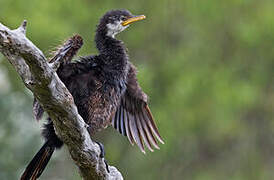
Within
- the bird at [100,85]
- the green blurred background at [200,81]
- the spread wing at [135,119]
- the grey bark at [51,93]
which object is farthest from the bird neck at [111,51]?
the green blurred background at [200,81]

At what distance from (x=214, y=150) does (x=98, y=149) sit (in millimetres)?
13608

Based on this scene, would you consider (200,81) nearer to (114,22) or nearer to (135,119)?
(135,119)

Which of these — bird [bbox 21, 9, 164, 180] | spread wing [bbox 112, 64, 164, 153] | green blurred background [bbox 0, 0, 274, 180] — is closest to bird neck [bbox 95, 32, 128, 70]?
bird [bbox 21, 9, 164, 180]

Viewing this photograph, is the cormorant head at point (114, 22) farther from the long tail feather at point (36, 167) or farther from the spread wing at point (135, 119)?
the long tail feather at point (36, 167)

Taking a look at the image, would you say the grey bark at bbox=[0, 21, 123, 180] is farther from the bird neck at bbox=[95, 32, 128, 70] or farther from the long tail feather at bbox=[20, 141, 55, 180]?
Result: the bird neck at bbox=[95, 32, 128, 70]

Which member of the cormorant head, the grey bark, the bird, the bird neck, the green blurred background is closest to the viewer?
the grey bark

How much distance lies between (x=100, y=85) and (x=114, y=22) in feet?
2.98

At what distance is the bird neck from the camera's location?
6.52 meters

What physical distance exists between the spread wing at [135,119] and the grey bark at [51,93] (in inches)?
53.6

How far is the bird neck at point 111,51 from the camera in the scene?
652 cm

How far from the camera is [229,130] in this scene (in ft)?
62.1

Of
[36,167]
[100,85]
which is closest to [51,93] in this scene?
[36,167]

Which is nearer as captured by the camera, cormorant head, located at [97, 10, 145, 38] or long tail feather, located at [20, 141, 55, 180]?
long tail feather, located at [20, 141, 55, 180]

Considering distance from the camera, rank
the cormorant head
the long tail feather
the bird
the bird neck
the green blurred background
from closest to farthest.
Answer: the long tail feather → the bird → the bird neck → the cormorant head → the green blurred background
